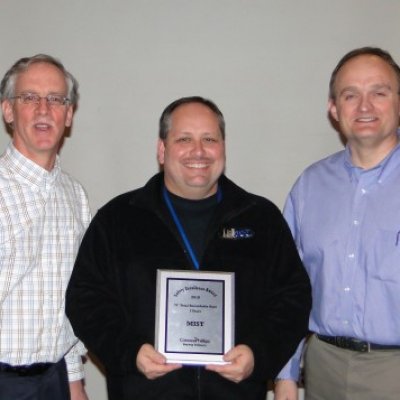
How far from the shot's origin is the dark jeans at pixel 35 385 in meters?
2.72

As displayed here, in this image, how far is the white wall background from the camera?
13.3 feet

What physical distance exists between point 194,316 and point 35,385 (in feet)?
2.65

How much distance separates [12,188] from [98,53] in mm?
1516

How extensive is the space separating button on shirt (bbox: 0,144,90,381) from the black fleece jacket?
10 cm

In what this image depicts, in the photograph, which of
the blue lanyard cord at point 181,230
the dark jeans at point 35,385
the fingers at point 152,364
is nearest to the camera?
the fingers at point 152,364

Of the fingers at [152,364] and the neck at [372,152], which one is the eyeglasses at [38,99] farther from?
the neck at [372,152]

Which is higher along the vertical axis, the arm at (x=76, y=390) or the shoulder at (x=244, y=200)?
the shoulder at (x=244, y=200)

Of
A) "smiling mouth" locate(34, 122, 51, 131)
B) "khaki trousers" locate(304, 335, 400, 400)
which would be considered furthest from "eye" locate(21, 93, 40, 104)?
"khaki trousers" locate(304, 335, 400, 400)

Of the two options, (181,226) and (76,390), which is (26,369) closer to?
(76,390)

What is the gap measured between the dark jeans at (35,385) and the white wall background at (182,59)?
1501mm

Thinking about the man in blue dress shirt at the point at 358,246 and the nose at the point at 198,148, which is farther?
the nose at the point at 198,148

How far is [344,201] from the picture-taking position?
3.02 m

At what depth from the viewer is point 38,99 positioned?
2975 millimetres

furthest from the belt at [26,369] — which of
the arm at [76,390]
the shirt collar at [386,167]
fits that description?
the shirt collar at [386,167]
